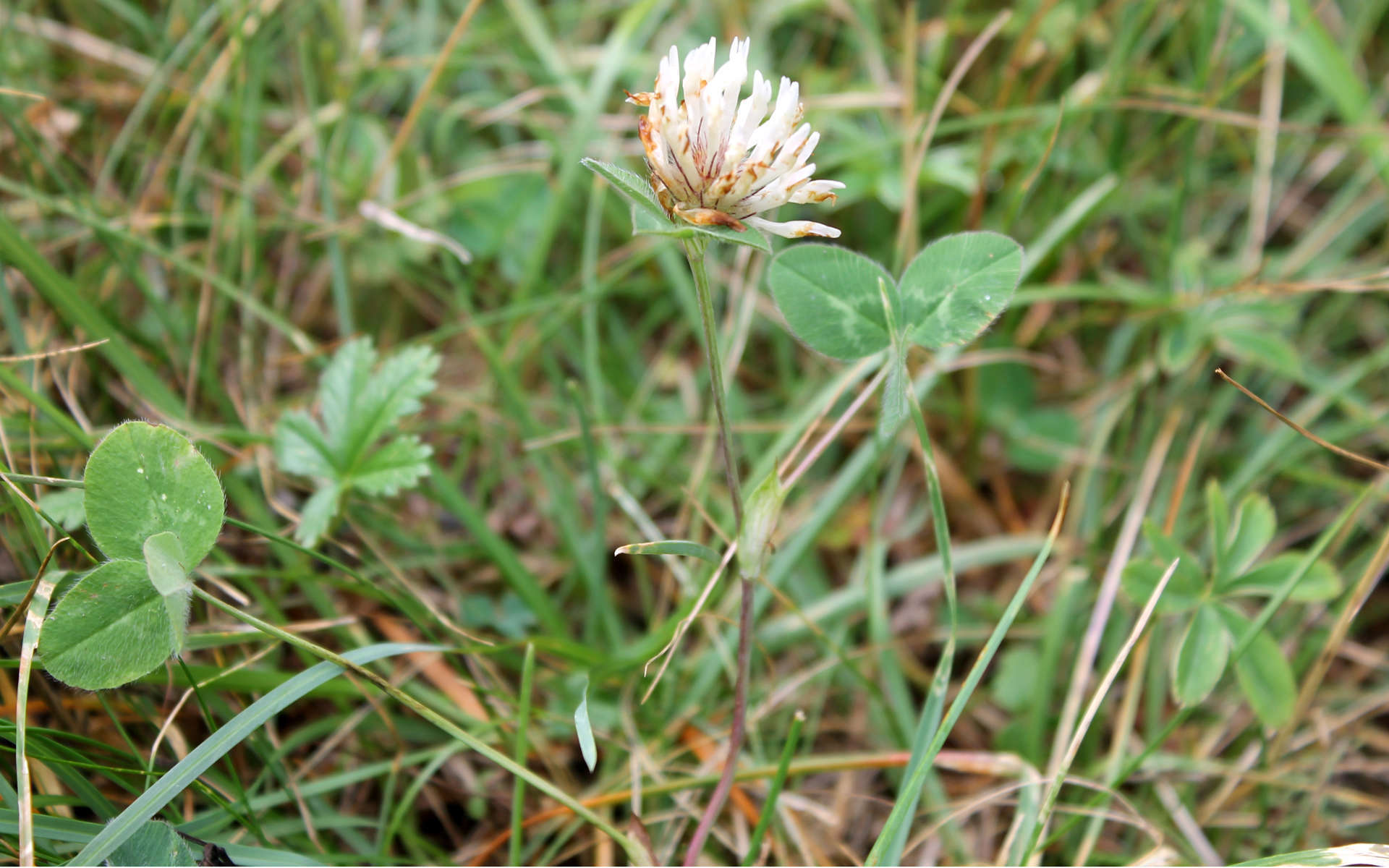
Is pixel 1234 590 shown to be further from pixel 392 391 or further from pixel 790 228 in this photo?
pixel 392 391

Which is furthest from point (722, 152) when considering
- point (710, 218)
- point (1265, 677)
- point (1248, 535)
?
point (1265, 677)

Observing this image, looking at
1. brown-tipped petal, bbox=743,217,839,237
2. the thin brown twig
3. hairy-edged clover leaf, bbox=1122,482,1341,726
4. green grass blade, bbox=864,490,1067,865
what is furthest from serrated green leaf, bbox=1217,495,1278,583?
brown-tipped petal, bbox=743,217,839,237

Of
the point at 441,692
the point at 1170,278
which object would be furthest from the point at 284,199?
the point at 1170,278

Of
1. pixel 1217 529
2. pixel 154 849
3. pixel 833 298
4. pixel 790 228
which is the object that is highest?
pixel 790 228

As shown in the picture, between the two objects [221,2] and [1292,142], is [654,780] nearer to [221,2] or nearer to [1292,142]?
[221,2]

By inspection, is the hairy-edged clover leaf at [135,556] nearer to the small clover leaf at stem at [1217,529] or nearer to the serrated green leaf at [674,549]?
the serrated green leaf at [674,549]

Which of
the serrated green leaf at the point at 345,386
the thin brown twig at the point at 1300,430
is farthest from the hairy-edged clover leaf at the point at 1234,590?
the serrated green leaf at the point at 345,386
